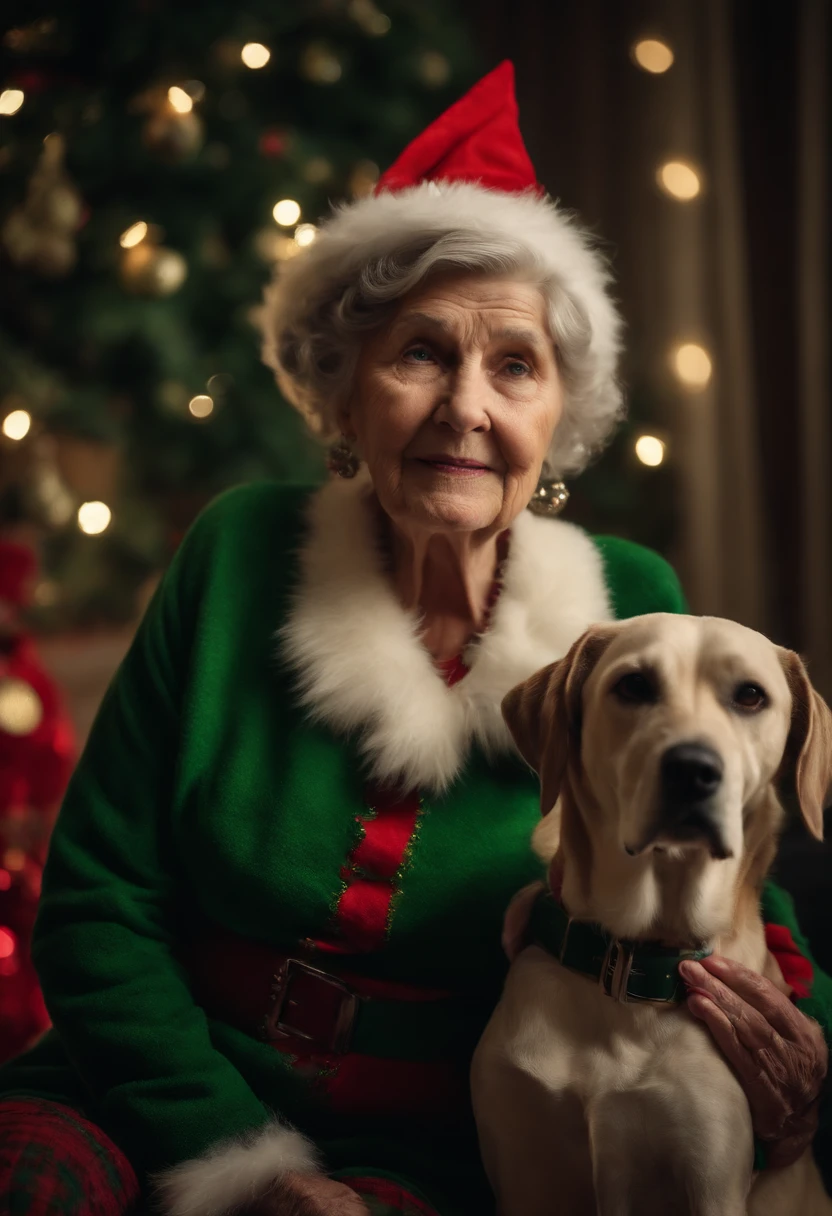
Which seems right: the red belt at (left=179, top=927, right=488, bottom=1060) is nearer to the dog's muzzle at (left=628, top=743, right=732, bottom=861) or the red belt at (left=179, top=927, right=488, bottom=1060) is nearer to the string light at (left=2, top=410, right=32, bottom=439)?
the dog's muzzle at (left=628, top=743, right=732, bottom=861)

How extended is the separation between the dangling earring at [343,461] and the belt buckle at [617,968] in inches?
34.0

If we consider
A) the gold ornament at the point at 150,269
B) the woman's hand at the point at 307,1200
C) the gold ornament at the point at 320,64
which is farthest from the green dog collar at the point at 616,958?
the gold ornament at the point at 320,64

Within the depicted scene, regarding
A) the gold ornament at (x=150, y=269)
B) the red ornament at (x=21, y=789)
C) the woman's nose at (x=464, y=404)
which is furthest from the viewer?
the gold ornament at (x=150, y=269)

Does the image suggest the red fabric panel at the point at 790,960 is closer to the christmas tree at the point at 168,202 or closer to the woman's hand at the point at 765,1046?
the woman's hand at the point at 765,1046

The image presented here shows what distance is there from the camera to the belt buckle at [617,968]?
3.83 ft

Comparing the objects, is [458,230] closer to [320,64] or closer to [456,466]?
[456,466]

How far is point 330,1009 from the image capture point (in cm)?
138

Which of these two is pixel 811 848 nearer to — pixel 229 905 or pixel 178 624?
pixel 229 905

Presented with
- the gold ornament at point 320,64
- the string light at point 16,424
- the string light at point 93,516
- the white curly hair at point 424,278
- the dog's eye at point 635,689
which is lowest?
the string light at point 93,516

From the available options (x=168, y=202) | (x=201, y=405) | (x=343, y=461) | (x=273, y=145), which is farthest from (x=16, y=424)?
(x=343, y=461)

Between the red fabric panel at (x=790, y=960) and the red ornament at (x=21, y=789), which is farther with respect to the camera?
the red ornament at (x=21, y=789)

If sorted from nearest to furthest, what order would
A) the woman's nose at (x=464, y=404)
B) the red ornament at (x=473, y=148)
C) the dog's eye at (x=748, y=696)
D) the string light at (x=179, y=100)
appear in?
1. the dog's eye at (x=748, y=696)
2. the woman's nose at (x=464, y=404)
3. the red ornament at (x=473, y=148)
4. the string light at (x=179, y=100)

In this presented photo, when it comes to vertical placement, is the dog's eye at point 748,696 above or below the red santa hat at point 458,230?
below

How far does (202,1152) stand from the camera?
129cm
